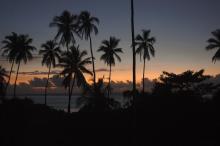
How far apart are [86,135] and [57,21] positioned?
23.5 meters

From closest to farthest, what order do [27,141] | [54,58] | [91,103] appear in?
[27,141], [91,103], [54,58]

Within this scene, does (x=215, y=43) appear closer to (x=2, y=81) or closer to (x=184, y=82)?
(x=184, y=82)

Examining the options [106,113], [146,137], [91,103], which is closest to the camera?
[146,137]

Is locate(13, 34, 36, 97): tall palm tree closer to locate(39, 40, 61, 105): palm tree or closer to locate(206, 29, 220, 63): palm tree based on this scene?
locate(39, 40, 61, 105): palm tree

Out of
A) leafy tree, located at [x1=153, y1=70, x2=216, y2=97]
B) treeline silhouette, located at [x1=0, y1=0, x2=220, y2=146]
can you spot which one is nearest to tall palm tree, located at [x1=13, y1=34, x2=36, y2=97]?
treeline silhouette, located at [x1=0, y1=0, x2=220, y2=146]

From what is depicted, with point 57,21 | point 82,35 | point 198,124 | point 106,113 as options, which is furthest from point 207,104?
point 57,21

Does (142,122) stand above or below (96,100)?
below

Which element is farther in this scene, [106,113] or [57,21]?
[57,21]

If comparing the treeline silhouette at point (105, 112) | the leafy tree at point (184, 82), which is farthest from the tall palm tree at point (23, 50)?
the leafy tree at point (184, 82)

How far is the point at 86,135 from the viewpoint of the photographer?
30047 millimetres

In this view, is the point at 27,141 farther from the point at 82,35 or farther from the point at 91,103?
the point at 82,35

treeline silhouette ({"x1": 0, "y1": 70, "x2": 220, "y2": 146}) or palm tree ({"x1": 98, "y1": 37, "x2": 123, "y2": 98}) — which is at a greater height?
palm tree ({"x1": 98, "y1": 37, "x2": 123, "y2": 98})

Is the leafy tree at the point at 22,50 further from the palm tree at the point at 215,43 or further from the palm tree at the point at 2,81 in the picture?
the palm tree at the point at 215,43

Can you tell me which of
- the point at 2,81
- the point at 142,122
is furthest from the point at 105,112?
the point at 2,81
